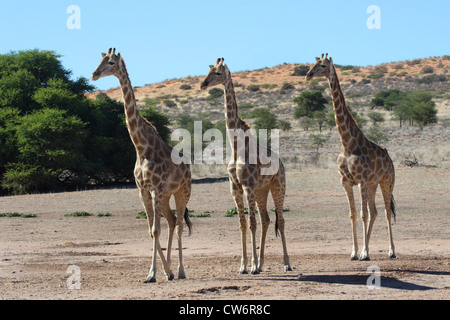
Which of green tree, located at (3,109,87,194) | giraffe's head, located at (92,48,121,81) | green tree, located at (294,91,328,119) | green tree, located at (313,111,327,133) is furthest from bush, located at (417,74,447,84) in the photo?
giraffe's head, located at (92,48,121,81)

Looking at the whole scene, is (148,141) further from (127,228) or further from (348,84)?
(348,84)

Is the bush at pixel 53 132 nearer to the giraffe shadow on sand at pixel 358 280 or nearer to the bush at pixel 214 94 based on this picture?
the giraffe shadow on sand at pixel 358 280

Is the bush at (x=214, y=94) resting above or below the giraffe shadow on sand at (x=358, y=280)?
above

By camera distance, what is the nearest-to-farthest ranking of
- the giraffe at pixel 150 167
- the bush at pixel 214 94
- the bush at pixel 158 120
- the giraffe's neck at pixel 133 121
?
the giraffe at pixel 150 167
the giraffe's neck at pixel 133 121
the bush at pixel 158 120
the bush at pixel 214 94

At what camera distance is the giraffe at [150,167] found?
31.0 ft

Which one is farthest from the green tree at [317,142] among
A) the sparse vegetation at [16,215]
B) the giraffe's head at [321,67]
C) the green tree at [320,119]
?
the giraffe's head at [321,67]

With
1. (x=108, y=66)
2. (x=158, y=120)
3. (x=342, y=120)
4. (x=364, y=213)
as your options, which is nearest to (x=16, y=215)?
(x=108, y=66)

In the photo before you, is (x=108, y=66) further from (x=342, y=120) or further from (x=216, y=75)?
(x=342, y=120)

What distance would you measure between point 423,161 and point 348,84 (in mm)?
42835

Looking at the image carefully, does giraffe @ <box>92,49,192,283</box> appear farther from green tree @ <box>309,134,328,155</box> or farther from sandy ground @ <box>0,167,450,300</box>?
green tree @ <box>309,134,328,155</box>

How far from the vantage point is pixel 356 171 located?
37.8 ft

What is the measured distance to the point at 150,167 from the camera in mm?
9500

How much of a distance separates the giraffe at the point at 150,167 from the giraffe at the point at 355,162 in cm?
313
